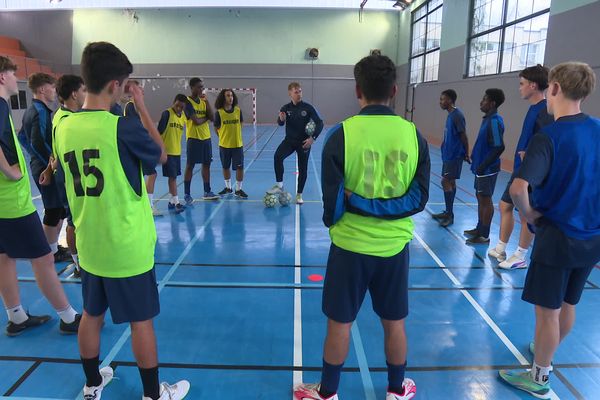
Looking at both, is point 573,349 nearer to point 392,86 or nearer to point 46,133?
point 392,86

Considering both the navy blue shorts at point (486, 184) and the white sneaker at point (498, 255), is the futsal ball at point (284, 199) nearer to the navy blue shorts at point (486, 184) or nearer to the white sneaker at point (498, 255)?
the navy blue shorts at point (486, 184)

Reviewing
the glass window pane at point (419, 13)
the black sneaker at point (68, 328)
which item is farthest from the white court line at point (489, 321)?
the glass window pane at point (419, 13)

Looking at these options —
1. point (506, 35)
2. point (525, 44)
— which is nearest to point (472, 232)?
point (525, 44)

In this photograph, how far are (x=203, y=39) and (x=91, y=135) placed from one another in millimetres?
23305

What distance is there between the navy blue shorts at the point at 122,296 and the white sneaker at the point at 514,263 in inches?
145

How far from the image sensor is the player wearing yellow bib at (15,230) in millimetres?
2617

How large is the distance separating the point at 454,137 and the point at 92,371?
487 centimetres

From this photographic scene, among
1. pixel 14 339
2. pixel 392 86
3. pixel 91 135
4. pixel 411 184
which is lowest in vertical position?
pixel 14 339

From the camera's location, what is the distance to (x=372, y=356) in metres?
2.84

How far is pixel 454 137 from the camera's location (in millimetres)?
5457

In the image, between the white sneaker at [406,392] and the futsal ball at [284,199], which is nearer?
the white sneaker at [406,392]

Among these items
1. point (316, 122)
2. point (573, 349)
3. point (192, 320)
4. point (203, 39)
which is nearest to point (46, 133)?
point (192, 320)

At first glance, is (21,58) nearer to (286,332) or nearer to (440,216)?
(440,216)

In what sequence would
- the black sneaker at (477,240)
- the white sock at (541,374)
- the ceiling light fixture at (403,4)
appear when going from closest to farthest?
1. the white sock at (541,374)
2. the black sneaker at (477,240)
3. the ceiling light fixture at (403,4)
